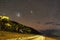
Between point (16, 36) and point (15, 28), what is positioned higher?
A: point (15, 28)

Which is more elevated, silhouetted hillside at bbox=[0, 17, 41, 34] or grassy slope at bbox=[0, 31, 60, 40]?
silhouetted hillside at bbox=[0, 17, 41, 34]

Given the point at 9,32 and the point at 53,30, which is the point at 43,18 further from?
the point at 9,32

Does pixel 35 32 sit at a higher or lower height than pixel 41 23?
lower

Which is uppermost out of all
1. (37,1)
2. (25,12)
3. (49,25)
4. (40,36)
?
(37,1)

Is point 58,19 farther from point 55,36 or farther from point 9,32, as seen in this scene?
point 9,32

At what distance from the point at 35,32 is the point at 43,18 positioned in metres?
0.25

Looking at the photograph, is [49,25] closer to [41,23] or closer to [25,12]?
[41,23]

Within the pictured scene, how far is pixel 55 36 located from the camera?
205 cm

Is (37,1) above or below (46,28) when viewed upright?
above

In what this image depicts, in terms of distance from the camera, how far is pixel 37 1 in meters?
2.12

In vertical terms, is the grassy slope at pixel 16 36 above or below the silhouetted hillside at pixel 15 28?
below

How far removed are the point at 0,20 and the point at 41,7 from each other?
0.68 metres

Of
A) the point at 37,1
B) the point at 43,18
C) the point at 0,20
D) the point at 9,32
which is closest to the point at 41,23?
the point at 43,18

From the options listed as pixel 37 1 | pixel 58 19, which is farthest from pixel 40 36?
pixel 37 1
